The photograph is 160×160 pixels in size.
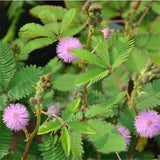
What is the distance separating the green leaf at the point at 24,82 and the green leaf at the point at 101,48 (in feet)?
0.72

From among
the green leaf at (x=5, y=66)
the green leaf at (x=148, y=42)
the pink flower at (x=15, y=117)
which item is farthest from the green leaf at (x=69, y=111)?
the green leaf at (x=148, y=42)

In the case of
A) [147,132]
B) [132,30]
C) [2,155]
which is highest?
[132,30]

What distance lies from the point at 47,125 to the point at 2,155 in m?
0.27

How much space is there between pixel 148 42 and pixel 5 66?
2.69 feet

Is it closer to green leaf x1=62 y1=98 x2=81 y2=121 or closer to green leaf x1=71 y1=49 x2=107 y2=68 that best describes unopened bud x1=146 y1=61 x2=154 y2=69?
green leaf x1=71 y1=49 x2=107 y2=68

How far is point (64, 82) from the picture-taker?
1.34 metres

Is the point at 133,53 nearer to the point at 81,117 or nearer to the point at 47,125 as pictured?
the point at 81,117

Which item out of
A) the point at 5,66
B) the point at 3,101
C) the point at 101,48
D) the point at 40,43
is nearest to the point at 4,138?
the point at 3,101

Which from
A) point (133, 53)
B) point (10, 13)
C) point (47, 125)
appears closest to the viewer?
point (47, 125)

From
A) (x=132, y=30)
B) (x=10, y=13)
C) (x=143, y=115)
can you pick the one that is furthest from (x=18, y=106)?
(x=10, y=13)

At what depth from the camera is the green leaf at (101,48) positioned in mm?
950

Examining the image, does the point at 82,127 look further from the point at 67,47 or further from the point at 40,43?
the point at 40,43

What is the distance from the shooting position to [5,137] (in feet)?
3.48

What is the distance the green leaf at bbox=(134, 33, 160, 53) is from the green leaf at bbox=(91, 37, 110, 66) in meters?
0.60
